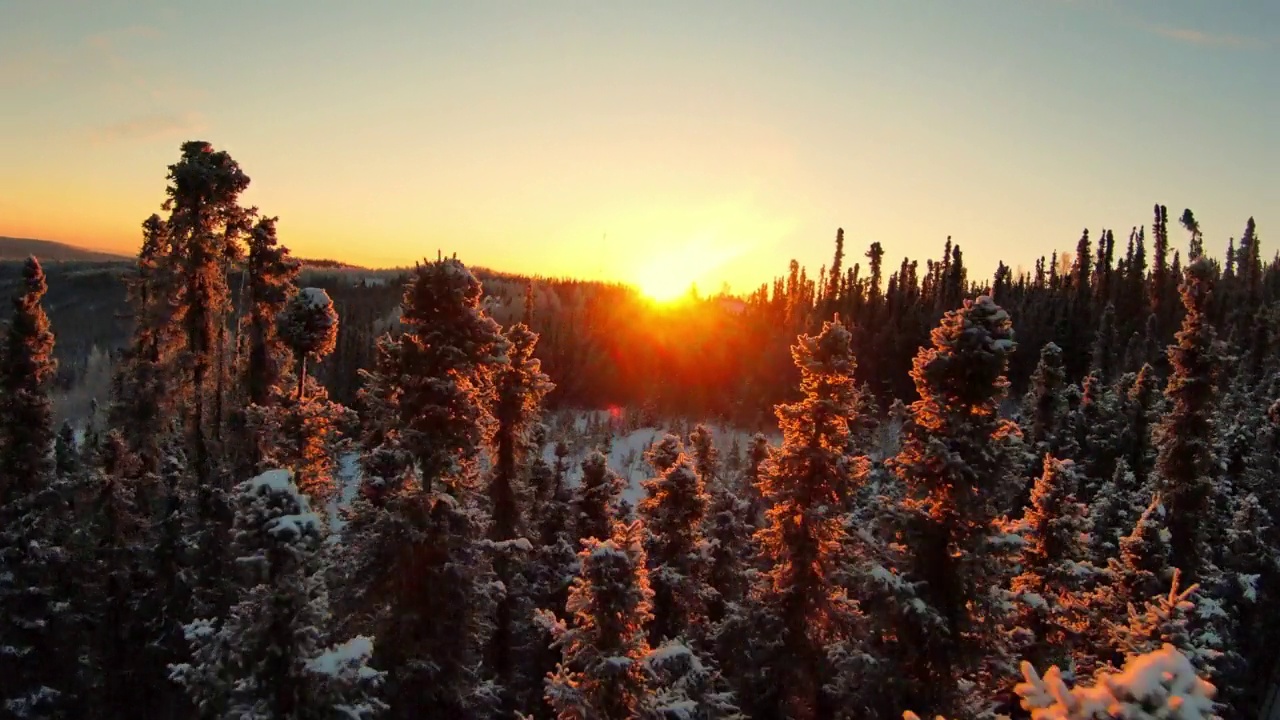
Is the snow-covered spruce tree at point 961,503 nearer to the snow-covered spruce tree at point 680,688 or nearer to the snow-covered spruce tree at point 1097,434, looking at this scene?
the snow-covered spruce tree at point 680,688

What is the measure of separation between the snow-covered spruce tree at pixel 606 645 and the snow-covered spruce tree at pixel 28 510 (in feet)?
73.2

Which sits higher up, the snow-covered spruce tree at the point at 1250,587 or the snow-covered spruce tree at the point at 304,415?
the snow-covered spruce tree at the point at 304,415

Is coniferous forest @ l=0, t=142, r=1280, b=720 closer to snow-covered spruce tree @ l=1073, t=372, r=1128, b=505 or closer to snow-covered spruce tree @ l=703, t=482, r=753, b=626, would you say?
snow-covered spruce tree @ l=703, t=482, r=753, b=626

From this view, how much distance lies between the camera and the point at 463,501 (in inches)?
754

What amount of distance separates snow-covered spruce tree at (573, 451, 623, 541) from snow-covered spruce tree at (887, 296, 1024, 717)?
49.1 ft

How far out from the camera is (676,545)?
2388 centimetres

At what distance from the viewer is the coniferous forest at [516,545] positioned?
14930mm

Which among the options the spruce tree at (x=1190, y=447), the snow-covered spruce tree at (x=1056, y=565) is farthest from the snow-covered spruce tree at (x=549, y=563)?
the spruce tree at (x=1190, y=447)

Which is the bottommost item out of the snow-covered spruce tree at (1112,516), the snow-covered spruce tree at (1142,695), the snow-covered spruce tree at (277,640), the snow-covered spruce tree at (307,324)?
the snow-covered spruce tree at (1112,516)

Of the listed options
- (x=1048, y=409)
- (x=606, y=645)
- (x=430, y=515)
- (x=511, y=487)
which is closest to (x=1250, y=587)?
(x=1048, y=409)

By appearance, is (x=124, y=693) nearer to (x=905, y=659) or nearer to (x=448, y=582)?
(x=448, y=582)

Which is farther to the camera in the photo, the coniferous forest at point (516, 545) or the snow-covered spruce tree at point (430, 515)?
the snow-covered spruce tree at point (430, 515)

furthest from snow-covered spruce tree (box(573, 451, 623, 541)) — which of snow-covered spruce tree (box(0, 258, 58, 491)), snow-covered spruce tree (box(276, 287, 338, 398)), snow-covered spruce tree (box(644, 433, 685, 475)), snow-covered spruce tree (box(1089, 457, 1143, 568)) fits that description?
snow-covered spruce tree (box(1089, 457, 1143, 568))

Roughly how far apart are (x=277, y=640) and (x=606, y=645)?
597cm
